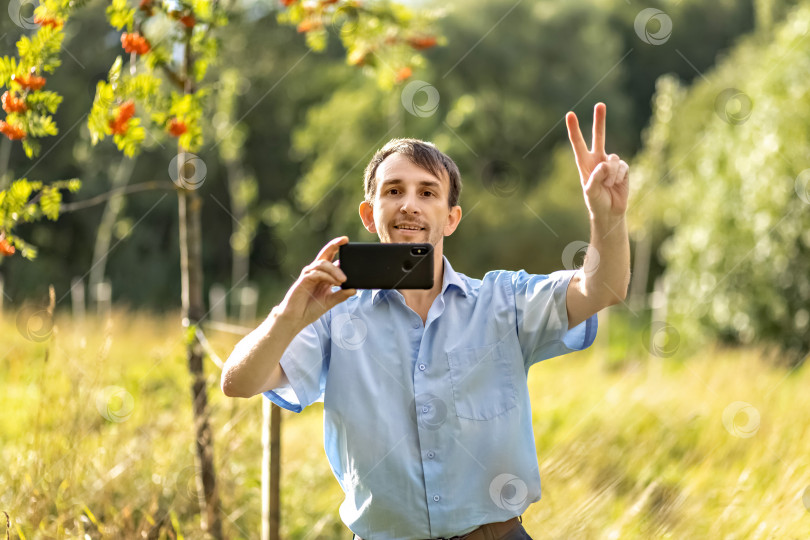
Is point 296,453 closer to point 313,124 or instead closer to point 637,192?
point 637,192

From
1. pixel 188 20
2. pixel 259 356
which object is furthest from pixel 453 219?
pixel 188 20

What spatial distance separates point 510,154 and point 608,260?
829 inches

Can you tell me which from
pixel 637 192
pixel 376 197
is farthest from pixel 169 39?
pixel 637 192

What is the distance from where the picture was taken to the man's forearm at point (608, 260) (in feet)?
6.04

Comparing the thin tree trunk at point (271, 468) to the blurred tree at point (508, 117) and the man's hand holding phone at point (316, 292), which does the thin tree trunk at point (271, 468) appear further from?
the blurred tree at point (508, 117)

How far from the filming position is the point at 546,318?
6.54ft

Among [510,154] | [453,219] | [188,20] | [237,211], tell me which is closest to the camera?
[453,219]

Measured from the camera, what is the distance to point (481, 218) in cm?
1986

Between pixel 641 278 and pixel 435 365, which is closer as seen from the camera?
pixel 435 365

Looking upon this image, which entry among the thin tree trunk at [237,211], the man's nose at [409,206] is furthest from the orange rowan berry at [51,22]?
the thin tree trunk at [237,211]

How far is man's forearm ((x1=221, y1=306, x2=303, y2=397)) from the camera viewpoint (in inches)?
68.6

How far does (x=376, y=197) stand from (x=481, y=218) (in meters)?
17.9

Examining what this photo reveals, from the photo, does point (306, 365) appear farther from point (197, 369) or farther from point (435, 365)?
point (197, 369)

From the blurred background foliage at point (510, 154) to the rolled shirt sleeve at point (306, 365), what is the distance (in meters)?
9.04
